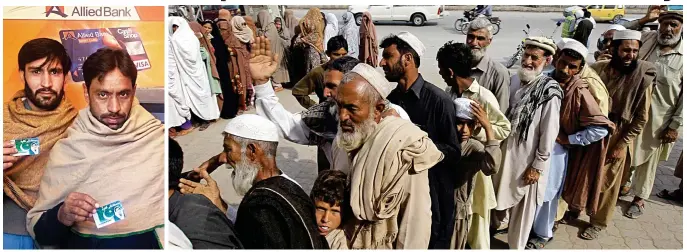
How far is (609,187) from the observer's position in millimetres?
3393

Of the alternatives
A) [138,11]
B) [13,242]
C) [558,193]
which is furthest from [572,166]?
[13,242]

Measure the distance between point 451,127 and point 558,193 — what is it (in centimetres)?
125

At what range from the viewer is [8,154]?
2195 millimetres

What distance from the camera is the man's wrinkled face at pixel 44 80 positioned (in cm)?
212

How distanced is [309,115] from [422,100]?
0.58 meters

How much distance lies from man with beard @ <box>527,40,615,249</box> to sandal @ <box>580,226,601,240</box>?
322mm

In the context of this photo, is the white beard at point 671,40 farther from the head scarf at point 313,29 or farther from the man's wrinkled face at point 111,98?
the head scarf at point 313,29

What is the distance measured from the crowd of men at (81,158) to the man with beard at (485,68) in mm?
1872

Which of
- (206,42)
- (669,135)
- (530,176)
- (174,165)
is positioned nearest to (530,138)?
(530,176)

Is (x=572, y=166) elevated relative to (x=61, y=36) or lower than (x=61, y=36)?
lower

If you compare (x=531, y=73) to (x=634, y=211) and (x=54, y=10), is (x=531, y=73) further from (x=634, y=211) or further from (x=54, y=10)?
(x=54, y=10)

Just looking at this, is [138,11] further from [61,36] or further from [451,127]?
[451,127]

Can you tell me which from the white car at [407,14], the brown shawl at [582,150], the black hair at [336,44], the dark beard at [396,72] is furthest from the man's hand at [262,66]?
the white car at [407,14]

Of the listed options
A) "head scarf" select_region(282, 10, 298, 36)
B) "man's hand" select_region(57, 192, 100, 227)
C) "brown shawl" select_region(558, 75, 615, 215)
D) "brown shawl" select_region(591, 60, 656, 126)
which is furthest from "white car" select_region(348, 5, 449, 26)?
"man's hand" select_region(57, 192, 100, 227)
